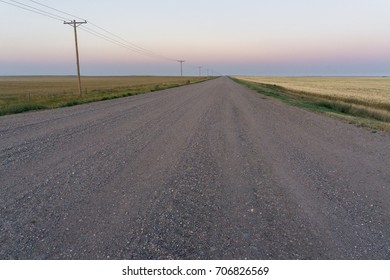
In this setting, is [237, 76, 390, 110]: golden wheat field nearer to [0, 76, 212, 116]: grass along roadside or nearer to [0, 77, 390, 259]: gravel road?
[0, 77, 390, 259]: gravel road

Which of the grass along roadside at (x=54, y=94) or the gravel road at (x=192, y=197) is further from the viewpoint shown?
the grass along roadside at (x=54, y=94)

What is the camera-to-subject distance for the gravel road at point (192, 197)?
3.04 metres

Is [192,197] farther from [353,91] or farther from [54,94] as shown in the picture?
[353,91]

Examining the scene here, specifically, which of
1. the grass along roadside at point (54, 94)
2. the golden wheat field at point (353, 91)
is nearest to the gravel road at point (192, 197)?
the grass along roadside at point (54, 94)

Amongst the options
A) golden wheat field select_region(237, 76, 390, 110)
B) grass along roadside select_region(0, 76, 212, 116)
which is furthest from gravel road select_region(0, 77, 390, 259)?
golden wheat field select_region(237, 76, 390, 110)

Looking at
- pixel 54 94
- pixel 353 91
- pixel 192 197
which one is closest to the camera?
pixel 192 197

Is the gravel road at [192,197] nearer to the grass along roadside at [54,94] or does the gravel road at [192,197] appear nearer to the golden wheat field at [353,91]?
the grass along roadside at [54,94]

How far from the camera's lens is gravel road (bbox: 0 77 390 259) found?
3035mm

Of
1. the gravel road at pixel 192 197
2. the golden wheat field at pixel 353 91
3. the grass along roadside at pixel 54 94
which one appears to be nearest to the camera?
the gravel road at pixel 192 197

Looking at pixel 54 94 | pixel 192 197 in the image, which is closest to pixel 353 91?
pixel 54 94

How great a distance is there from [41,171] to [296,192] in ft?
17.6

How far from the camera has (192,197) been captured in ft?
14.1

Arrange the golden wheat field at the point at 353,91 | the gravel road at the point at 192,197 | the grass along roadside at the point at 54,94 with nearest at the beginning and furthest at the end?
the gravel road at the point at 192,197 → the grass along roadside at the point at 54,94 → the golden wheat field at the point at 353,91

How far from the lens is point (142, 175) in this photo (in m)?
5.28
